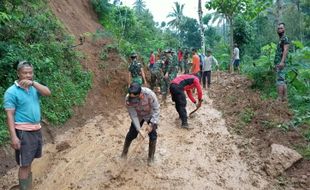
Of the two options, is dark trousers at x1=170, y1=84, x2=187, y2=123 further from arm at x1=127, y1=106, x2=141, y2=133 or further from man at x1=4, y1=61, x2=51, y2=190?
man at x1=4, y1=61, x2=51, y2=190

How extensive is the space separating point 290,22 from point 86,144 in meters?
28.4

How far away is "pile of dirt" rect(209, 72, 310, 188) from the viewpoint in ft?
18.3

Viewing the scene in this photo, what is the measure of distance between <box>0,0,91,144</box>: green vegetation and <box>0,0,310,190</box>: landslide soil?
1.31 feet

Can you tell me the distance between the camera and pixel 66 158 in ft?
20.9

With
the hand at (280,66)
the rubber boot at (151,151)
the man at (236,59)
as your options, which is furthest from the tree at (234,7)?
the rubber boot at (151,151)

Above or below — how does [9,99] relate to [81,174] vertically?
above

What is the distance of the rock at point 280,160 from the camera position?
5582mm

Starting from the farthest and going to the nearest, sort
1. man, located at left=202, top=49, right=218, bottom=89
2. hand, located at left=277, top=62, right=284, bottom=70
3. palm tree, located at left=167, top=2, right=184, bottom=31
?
palm tree, located at left=167, top=2, right=184, bottom=31
man, located at left=202, top=49, right=218, bottom=89
hand, located at left=277, top=62, right=284, bottom=70

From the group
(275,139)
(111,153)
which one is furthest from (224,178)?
(111,153)

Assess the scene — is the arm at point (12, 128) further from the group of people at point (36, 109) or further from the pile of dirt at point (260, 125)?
→ the pile of dirt at point (260, 125)

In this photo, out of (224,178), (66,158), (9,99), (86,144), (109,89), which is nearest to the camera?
(9,99)

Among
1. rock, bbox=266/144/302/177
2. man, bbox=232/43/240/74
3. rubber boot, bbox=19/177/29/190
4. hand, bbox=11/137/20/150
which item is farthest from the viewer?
man, bbox=232/43/240/74

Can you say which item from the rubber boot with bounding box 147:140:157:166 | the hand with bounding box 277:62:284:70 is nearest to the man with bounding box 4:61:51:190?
the rubber boot with bounding box 147:140:157:166

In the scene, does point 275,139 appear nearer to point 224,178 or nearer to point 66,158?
point 224,178
